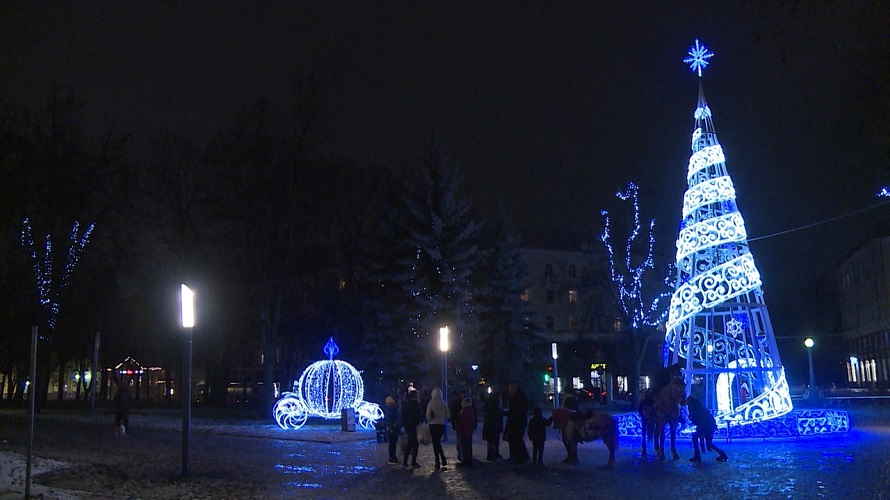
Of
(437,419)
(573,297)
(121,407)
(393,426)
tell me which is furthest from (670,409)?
(573,297)

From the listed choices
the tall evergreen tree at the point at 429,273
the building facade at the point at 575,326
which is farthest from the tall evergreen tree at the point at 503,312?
the tall evergreen tree at the point at 429,273

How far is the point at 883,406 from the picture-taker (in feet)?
136

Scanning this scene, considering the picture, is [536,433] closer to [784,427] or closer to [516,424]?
[516,424]

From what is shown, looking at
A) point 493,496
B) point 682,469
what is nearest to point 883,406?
point 682,469

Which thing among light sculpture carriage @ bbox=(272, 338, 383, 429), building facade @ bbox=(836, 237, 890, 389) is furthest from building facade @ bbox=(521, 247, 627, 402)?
light sculpture carriage @ bbox=(272, 338, 383, 429)

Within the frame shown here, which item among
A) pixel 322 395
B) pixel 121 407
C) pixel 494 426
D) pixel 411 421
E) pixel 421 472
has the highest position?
pixel 322 395

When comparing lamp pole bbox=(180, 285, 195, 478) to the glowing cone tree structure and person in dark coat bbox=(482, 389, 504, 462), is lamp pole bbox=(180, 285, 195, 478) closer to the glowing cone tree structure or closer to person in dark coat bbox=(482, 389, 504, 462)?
person in dark coat bbox=(482, 389, 504, 462)

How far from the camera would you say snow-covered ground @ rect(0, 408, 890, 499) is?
1312cm

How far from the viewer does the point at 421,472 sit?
16.3 m

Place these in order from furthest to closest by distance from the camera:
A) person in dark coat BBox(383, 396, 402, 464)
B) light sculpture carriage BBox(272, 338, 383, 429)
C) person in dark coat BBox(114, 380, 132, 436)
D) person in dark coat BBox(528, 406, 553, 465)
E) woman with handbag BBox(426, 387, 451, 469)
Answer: light sculpture carriage BBox(272, 338, 383, 429) < person in dark coat BBox(114, 380, 132, 436) < person in dark coat BBox(383, 396, 402, 464) < woman with handbag BBox(426, 387, 451, 469) < person in dark coat BBox(528, 406, 553, 465)

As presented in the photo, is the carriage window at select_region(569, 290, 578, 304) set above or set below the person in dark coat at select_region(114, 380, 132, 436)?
above

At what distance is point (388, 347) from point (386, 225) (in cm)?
601

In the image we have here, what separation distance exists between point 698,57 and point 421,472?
13941 mm

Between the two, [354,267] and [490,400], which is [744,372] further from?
[354,267]
